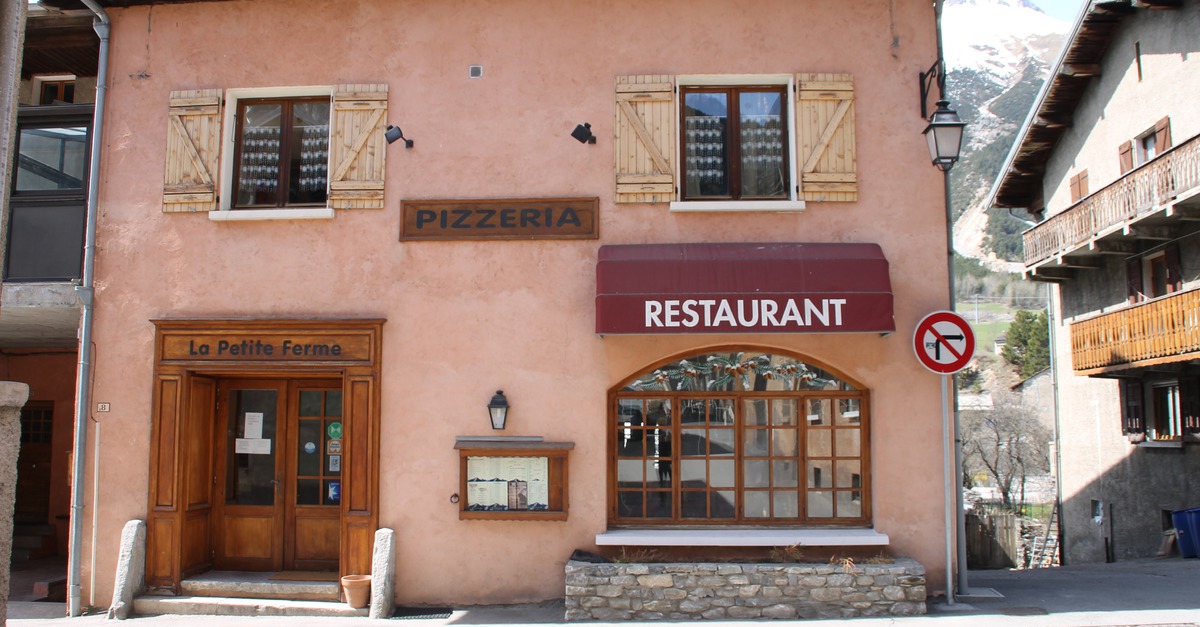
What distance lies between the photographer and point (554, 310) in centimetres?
965

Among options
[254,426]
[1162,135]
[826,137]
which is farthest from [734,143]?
[1162,135]

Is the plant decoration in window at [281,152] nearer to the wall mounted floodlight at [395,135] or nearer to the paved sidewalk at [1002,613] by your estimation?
the wall mounted floodlight at [395,135]

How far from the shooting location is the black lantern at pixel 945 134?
8.73 metres

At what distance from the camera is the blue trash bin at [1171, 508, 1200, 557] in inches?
679

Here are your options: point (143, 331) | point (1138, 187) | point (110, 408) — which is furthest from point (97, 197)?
point (1138, 187)

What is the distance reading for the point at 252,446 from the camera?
→ 10.5 metres

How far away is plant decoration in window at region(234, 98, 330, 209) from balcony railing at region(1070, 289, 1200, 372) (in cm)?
1401

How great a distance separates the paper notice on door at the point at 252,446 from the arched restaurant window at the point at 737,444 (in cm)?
397

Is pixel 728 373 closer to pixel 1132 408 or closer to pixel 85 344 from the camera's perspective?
pixel 85 344

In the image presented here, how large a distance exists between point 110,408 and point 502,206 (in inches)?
186

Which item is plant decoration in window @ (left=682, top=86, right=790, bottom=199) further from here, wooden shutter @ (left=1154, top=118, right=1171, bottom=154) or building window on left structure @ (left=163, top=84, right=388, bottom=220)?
wooden shutter @ (left=1154, top=118, right=1171, bottom=154)

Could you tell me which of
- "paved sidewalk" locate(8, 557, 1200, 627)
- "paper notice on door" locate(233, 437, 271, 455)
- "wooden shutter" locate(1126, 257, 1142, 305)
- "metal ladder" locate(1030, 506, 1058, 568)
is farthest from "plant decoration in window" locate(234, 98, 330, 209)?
"metal ladder" locate(1030, 506, 1058, 568)

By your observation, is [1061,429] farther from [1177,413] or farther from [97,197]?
[97,197]

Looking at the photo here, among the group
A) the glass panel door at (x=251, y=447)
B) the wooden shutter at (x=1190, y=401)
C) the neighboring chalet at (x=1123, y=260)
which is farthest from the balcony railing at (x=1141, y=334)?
the glass panel door at (x=251, y=447)
